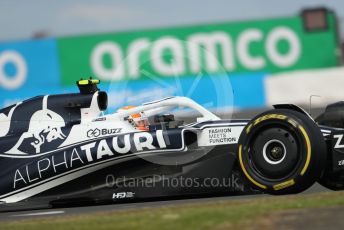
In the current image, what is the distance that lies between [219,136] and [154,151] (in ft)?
2.63

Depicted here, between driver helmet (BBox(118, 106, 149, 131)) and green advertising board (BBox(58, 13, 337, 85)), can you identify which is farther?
green advertising board (BBox(58, 13, 337, 85))

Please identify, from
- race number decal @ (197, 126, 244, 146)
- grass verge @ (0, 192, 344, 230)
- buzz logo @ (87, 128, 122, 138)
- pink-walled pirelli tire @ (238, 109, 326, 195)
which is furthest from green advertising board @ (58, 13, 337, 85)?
grass verge @ (0, 192, 344, 230)

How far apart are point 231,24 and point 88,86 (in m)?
25.4

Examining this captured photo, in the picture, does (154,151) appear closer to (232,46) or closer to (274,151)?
(274,151)

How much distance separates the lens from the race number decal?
8820 millimetres

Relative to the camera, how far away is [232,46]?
3409 cm

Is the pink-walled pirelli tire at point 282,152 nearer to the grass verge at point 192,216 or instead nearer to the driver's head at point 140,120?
the grass verge at point 192,216

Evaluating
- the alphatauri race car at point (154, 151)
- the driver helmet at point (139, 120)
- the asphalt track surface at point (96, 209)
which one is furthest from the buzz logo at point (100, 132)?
the asphalt track surface at point (96, 209)

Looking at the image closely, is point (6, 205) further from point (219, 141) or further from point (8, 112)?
point (219, 141)

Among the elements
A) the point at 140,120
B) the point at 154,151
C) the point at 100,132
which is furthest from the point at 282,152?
the point at 100,132

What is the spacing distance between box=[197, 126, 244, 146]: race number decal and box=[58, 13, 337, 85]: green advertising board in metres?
24.0

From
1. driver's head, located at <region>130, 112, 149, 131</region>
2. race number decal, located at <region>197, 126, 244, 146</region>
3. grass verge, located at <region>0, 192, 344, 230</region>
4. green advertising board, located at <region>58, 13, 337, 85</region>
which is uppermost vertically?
green advertising board, located at <region>58, 13, 337, 85</region>

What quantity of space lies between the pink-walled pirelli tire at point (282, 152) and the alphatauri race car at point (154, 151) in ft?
0.04

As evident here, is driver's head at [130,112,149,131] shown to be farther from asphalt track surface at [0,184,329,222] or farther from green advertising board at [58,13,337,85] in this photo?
green advertising board at [58,13,337,85]
